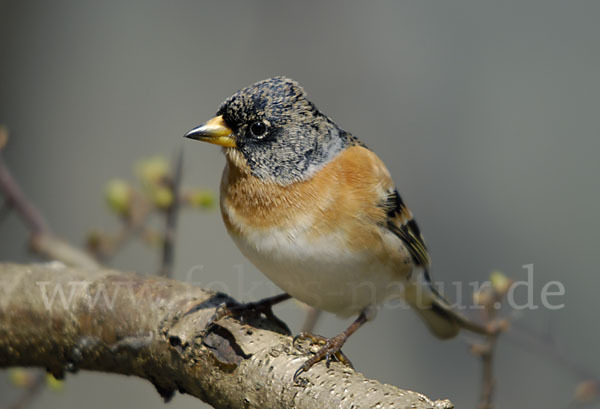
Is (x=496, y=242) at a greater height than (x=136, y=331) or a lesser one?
greater

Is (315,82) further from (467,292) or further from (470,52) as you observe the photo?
(467,292)

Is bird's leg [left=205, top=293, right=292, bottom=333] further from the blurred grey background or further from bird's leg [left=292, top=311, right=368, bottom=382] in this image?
the blurred grey background

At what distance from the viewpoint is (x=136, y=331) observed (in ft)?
6.22

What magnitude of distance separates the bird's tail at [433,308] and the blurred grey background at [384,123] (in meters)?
1.30

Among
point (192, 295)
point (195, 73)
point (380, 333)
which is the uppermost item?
point (195, 73)

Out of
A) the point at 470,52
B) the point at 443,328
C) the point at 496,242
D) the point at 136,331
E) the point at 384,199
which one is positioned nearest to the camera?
the point at 136,331

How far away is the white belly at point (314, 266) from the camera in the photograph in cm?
204

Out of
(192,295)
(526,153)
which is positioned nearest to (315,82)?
(526,153)

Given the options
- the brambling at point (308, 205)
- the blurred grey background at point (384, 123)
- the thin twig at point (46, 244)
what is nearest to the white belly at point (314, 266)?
the brambling at point (308, 205)

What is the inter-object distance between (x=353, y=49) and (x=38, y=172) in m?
2.52

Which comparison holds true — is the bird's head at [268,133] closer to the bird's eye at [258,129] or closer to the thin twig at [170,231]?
the bird's eye at [258,129]

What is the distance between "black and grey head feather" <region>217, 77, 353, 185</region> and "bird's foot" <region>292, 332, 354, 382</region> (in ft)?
1.85

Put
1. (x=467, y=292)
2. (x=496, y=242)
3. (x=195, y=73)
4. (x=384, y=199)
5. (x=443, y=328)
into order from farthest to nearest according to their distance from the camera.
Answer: (x=195, y=73)
(x=496, y=242)
(x=467, y=292)
(x=443, y=328)
(x=384, y=199)

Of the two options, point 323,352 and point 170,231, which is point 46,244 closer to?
point 170,231
